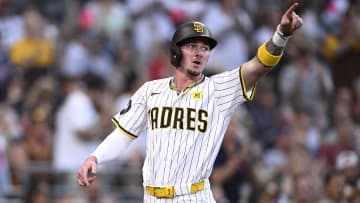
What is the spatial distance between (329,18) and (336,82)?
1.23 meters

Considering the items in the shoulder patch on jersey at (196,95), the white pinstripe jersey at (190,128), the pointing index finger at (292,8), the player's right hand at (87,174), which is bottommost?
the player's right hand at (87,174)

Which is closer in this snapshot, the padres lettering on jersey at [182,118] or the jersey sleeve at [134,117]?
the padres lettering on jersey at [182,118]

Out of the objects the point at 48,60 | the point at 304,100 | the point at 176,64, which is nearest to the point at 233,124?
the point at 304,100

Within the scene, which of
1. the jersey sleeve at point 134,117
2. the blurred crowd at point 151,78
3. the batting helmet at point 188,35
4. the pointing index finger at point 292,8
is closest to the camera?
the pointing index finger at point 292,8

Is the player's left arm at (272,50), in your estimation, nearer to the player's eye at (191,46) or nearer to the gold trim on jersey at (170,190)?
the player's eye at (191,46)

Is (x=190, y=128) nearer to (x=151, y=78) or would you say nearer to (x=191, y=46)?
(x=191, y=46)

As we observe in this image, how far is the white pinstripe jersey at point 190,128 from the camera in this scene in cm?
877

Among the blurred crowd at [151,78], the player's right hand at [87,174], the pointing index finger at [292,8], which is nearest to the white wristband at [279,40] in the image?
the pointing index finger at [292,8]

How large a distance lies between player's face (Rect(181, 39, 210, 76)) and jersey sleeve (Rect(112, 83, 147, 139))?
0.50m

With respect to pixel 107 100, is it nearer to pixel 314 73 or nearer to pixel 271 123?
pixel 271 123

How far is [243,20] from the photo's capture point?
17.7 metres

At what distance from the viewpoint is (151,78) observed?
1598 centimetres

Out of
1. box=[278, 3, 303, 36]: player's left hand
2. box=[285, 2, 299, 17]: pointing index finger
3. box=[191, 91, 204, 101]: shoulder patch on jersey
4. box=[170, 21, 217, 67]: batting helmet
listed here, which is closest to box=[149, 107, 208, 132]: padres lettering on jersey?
box=[191, 91, 204, 101]: shoulder patch on jersey

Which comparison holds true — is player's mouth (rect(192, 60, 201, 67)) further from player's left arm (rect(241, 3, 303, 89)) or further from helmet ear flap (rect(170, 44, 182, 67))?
player's left arm (rect(241, 3, 303, 89))
